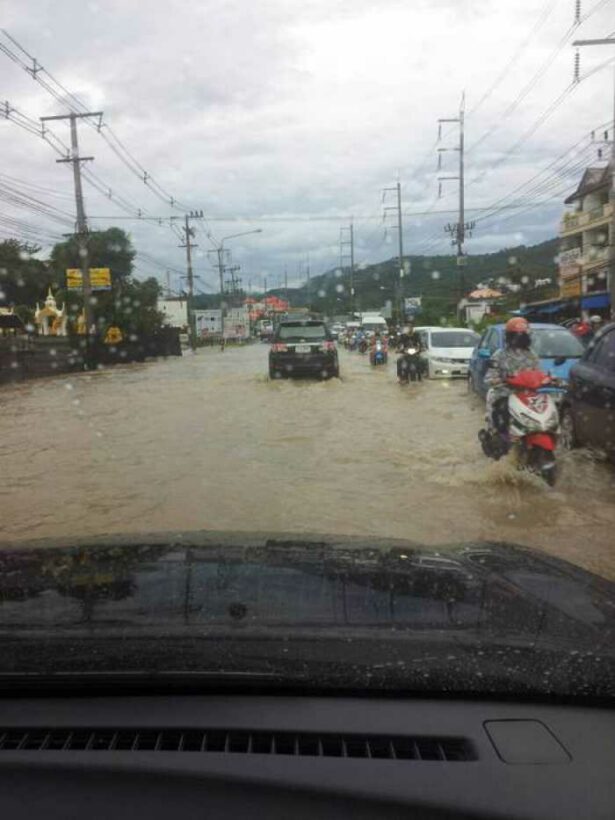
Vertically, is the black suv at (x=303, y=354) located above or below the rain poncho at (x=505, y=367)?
below

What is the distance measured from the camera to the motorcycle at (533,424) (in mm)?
7609

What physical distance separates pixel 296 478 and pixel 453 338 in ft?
47.3

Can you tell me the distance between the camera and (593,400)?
8.44m

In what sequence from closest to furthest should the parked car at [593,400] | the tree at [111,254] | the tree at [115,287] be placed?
1. the parked car at [593,400]
2. the tree at [115,287]
3. the tree at [111,254]

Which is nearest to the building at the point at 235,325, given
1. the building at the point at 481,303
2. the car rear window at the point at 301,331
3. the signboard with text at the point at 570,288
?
the building at the point at 481,303

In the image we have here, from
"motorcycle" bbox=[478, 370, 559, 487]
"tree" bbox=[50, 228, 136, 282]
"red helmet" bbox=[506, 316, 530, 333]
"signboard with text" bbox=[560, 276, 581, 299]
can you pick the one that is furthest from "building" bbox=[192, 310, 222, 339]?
"motorcycle" bbox=[478, 370, 559, 487]

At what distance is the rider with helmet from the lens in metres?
7.89

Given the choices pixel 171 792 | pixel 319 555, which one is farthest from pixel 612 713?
pixel 319 555

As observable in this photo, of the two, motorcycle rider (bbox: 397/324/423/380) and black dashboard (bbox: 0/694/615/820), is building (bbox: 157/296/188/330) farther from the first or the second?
black dashboard (bbox: 0/694/615/820)

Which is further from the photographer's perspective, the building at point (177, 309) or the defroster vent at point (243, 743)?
the building at point (177, 309)

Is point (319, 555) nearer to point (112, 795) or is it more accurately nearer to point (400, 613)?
point (400, 613)

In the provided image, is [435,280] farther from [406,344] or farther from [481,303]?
[406,344]

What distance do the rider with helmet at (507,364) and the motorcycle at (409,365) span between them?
12315 mm

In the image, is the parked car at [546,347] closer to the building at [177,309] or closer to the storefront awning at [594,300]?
the storefront awning at [594,300]
